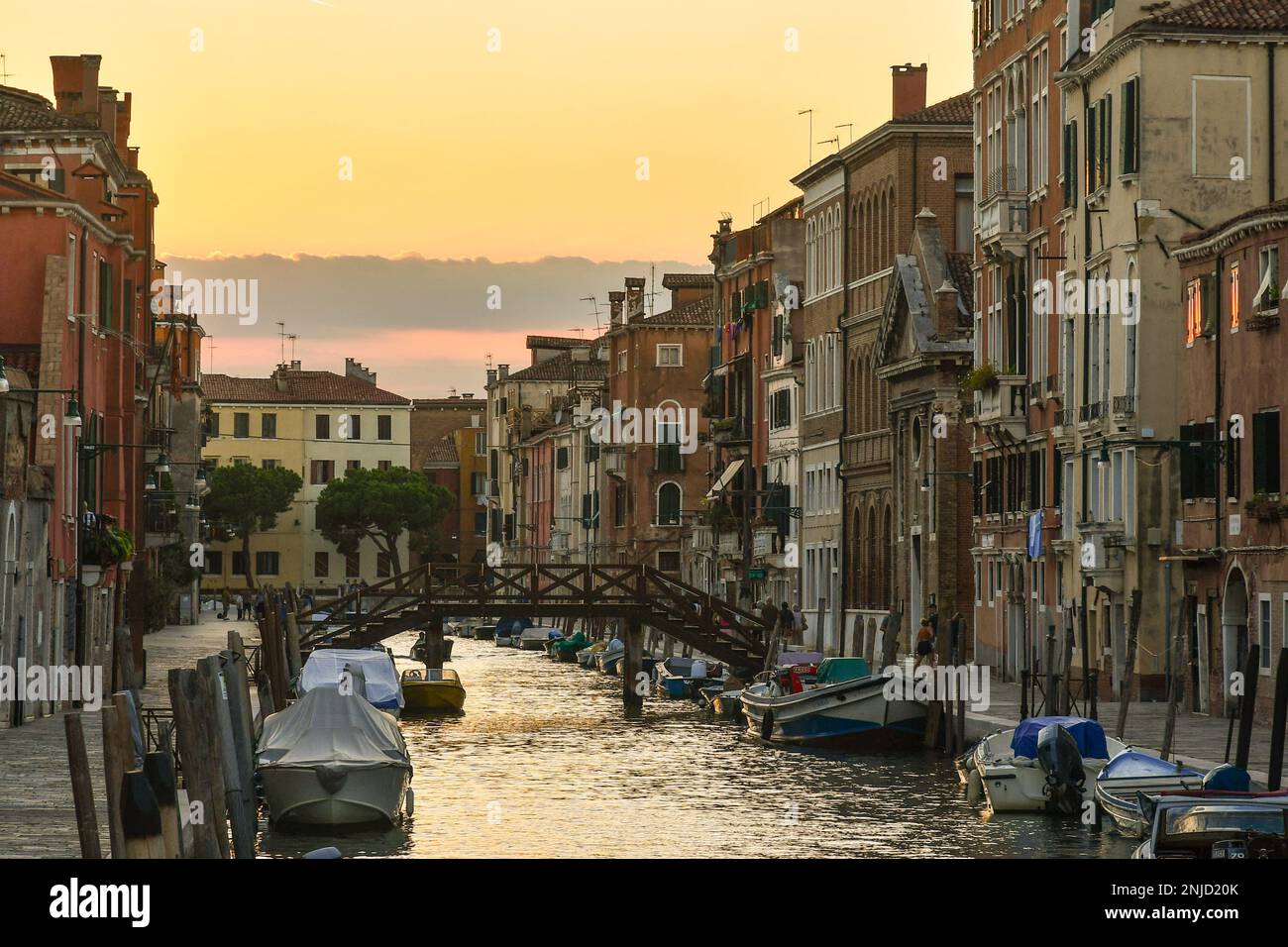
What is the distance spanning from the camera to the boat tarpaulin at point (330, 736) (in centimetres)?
2820

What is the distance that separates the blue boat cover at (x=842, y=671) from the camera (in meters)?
41.9

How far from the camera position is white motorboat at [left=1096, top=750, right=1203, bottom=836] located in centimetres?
2458

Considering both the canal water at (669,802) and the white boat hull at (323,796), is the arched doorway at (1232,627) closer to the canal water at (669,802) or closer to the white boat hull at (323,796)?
the canal water at (669,802)

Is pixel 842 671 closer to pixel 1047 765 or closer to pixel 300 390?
pixel 1047 765

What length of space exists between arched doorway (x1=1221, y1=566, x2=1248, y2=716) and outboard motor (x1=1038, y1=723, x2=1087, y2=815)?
21.6ft

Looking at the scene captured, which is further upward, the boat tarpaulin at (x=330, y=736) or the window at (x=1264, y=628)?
the window at (x=1264, y=628)

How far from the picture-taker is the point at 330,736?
94.1ft

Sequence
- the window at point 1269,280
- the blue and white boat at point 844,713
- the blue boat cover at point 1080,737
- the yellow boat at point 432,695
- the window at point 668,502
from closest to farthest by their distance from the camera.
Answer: the blue boat cover at point 1080,737, the window at point 1269,280, the blue and white boat at point 844,713, the yellow boat at point 432,695, the window at point 668,502

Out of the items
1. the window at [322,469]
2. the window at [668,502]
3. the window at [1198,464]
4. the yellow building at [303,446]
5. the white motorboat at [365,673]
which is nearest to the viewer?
the window at [1198,464]

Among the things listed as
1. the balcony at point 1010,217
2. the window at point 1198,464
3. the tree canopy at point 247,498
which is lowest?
the window at point 1198,464

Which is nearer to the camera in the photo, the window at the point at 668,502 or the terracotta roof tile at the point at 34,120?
the terracotta roof tile at the point at 34,120

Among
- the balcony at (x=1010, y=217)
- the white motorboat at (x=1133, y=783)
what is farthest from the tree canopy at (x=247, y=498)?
the white motorboat at (x=1133, y=783)

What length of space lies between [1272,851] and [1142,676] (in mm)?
20928

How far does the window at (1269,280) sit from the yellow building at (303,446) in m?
103
